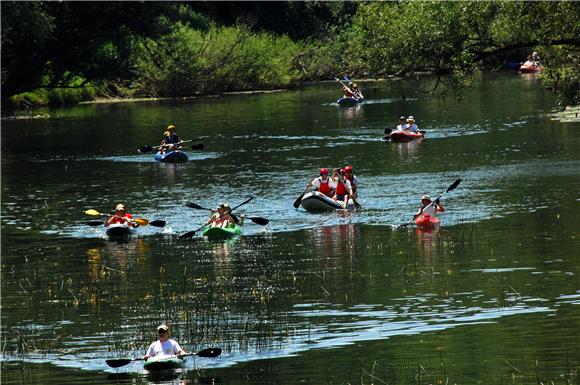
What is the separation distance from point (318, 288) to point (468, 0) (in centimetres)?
1175

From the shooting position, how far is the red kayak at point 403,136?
61.7 m

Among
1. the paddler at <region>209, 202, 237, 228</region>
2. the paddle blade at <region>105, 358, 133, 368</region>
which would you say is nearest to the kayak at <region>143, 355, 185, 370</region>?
the paddle blade at <region>105, 358, 133, 368</region>

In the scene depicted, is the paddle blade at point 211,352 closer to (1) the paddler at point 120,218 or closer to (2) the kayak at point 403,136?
(1) the paddler at point 120,218

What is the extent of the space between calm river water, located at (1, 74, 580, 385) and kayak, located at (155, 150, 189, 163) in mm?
448

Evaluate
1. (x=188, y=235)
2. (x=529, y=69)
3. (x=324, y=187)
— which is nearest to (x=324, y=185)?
(x=324, y=187)

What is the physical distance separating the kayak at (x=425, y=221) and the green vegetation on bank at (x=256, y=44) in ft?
13.1

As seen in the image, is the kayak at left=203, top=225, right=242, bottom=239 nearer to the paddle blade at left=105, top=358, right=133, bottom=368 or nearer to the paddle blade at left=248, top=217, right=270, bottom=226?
the paddle blade at left=248, top=217, right=270, bottom=226

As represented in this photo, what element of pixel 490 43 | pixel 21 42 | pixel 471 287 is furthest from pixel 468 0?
pixel 21 42

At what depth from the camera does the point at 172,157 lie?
5834 centimetres

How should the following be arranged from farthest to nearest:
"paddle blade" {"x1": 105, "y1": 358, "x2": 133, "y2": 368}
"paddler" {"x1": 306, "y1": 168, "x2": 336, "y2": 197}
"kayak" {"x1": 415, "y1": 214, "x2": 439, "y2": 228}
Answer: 1. "paddler" {"x1": 306, "y1": 168, "x2": 336, "y2": 197}
2. "kayak" {"x1": 415, "y1": 214, "x2": 439, "y2": 228}
3. "paddle blade" {"x1": 105, "y1": 358, "x2": 133, "y2": 368}

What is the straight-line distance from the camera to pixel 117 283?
31109mm

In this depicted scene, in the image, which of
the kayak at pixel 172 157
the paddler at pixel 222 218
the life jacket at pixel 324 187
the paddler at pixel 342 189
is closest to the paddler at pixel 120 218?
the paddler at pixel 222 218

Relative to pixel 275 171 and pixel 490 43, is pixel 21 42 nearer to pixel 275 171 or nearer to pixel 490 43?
pixel 275 171

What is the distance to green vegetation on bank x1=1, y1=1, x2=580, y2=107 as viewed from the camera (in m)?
37.0
